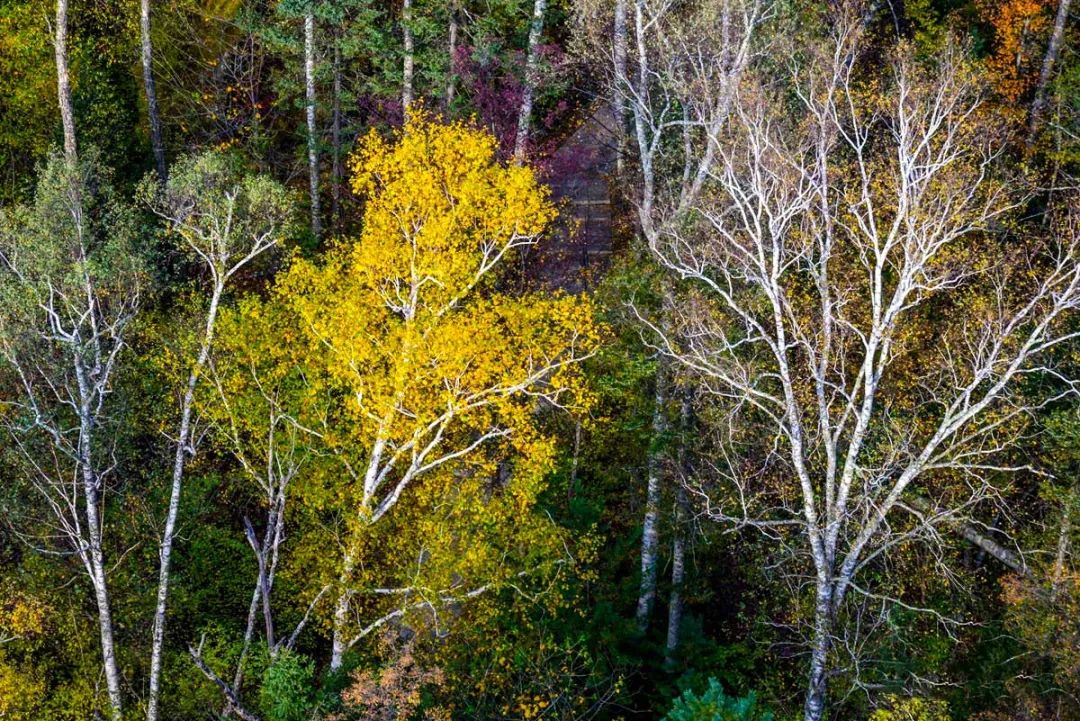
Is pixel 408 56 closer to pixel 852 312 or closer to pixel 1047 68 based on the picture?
pixel 852 312

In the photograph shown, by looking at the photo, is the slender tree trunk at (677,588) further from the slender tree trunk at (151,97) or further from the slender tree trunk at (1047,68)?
the slender tree trunk at (151,97)

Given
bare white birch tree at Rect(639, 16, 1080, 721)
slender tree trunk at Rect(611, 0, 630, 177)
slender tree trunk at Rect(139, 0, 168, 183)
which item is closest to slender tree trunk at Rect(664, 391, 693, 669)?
bare white birch tree at Rect(639, 16, 1080, 721)

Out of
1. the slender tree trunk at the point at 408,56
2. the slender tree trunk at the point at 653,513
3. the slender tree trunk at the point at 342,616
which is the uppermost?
the slender tree trunk at the point at 408,56

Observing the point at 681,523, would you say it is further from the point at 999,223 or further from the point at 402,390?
the point at 999,223

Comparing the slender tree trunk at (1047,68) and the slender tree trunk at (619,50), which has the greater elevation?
the slender tree trunk at (1047,68)

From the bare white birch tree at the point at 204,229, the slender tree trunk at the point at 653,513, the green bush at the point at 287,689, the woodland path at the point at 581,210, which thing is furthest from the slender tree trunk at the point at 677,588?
the bare white birch tree at the point at 204,229

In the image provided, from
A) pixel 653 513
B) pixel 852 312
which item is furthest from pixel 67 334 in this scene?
pixel 852 312

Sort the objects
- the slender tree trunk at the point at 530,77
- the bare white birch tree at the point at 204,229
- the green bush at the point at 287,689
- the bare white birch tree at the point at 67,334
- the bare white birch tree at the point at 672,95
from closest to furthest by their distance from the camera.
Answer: the green bush at the point at 287,689 < the bare white birch tree at the point at 204,229 < the bare white birch tree at the point at 67,334 < the bare white birch tree at the point at 672,95 < the slender tree trunk at the point at 530,77

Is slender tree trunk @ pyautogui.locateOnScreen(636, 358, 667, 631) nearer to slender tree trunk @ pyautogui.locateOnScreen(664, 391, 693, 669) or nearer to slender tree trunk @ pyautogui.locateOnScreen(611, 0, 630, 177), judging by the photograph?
slender tree trunk @ pyautogui.locateOnScreen(664, 391, 693, 669)
